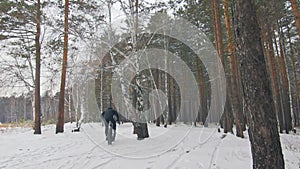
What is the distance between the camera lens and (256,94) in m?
3.95

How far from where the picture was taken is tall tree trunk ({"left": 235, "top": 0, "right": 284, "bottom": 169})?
3.84m

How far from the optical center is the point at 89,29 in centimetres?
1394

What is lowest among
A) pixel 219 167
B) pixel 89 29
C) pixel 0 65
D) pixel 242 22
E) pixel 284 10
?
pixel 219 167

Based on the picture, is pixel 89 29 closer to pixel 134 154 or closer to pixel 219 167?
pixel 134 154

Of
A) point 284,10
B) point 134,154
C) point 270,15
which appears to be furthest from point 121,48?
point 284,10

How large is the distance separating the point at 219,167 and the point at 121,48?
920 centimetres

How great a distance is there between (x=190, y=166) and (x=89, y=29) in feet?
33.8

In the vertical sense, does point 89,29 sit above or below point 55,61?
above

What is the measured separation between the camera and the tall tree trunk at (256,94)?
3.84 meters

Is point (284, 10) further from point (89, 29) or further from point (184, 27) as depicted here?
point (89, 29)

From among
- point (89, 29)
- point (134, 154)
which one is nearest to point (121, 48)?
point (89, 29)

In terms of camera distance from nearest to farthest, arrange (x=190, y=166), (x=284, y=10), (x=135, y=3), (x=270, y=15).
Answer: (x=190, y=166) → (x=135, y=3) → (x=270, y=15) → (x=284, y=10)

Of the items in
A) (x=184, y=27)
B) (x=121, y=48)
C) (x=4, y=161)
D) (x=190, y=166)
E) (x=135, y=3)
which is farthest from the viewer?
(x=184, y=27)

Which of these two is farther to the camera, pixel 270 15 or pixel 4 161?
pixel 270 15
